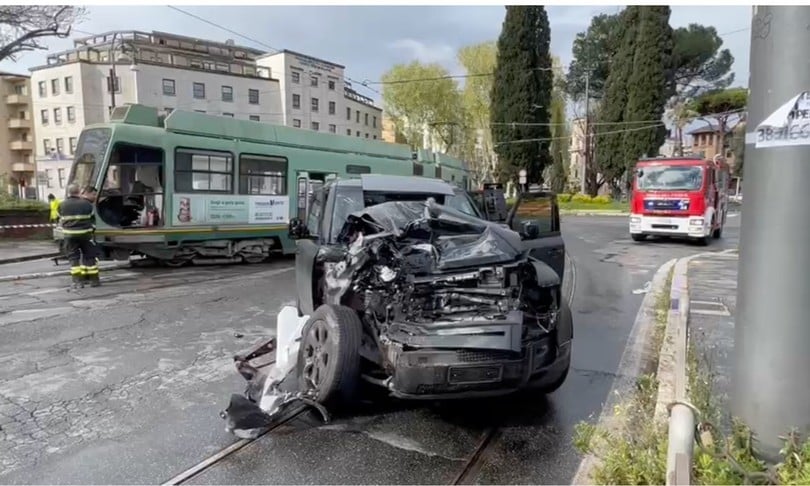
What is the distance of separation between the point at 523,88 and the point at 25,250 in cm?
3286

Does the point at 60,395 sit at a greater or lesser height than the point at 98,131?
lesser

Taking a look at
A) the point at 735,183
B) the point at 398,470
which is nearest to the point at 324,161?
the point at 398,470

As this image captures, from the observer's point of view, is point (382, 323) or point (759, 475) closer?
point (759, 475)

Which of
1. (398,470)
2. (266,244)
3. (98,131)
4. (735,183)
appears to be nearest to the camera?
(398,470)

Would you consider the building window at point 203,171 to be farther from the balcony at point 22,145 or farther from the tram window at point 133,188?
the balcony at point 22,145

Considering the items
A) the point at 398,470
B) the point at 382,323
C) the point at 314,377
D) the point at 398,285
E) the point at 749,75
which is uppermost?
the point at 749,75

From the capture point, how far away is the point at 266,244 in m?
13.4

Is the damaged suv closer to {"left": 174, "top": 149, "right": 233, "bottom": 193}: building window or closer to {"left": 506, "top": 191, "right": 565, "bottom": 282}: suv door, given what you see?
{"left": 506, "top": 191, "right": 565, "bottom": 282}: suv door

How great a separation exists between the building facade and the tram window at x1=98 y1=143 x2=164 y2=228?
33091mm

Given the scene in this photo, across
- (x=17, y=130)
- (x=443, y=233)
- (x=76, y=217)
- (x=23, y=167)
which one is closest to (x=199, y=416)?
(x=443, y=233)

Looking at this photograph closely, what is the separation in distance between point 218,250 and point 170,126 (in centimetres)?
309

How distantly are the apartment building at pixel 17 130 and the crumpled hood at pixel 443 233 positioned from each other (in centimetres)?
6011

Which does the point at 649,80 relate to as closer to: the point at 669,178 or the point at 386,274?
the point at 669,178

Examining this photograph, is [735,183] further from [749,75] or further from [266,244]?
[749,75]
